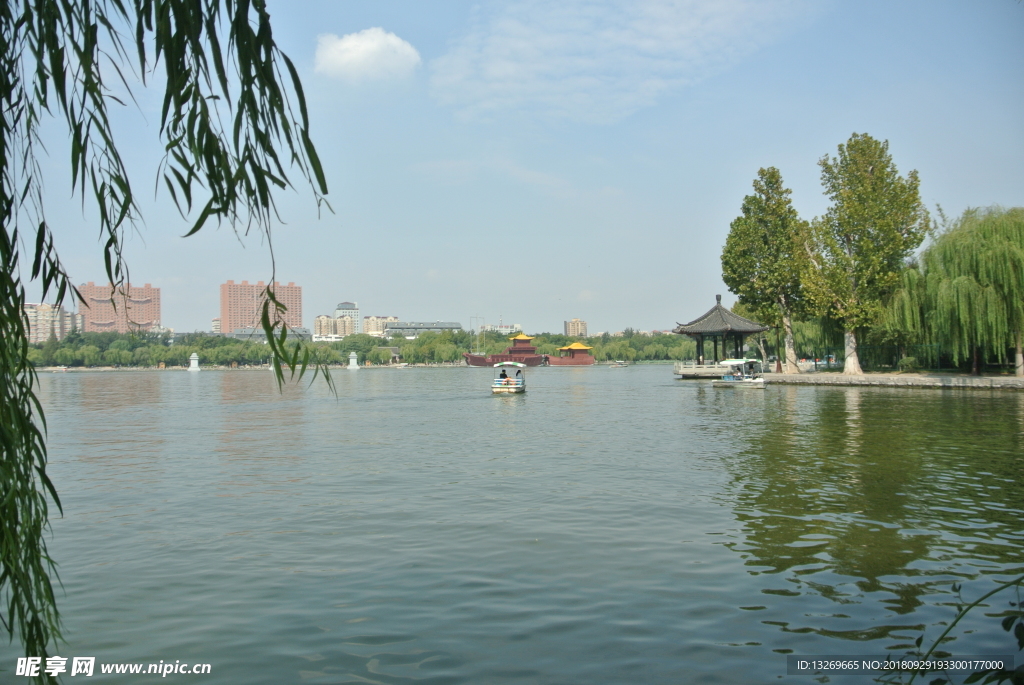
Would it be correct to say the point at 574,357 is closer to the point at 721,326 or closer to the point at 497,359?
the point at 497,359

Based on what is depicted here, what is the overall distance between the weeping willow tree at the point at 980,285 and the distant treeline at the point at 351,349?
263ft

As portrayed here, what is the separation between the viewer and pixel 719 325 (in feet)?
148

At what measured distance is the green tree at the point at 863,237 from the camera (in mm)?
33594

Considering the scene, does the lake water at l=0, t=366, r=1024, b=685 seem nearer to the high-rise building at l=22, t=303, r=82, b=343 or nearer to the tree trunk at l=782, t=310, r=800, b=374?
the high-rise building at l=22, t=303, r=82, b=343

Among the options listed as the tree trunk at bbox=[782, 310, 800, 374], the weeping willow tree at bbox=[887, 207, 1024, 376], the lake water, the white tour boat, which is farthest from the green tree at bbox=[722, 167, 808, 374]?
the lake water

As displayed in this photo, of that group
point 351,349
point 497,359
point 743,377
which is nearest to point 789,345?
point 743,377

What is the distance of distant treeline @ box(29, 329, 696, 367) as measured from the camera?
102 m

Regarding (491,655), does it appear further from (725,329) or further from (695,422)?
(725,329)

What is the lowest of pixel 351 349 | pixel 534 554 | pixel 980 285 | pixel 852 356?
pixel 534 554

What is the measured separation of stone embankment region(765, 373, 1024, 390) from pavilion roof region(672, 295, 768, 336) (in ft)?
19.7

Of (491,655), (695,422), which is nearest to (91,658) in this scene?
(491,655)

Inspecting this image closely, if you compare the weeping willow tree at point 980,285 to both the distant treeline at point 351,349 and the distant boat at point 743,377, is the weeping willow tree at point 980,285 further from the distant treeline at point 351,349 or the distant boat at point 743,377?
the distant treeline at point 351,349

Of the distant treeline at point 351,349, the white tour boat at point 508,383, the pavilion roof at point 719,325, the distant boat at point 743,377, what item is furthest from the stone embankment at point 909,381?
the distant treeline at point 351,349

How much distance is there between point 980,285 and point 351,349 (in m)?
112
